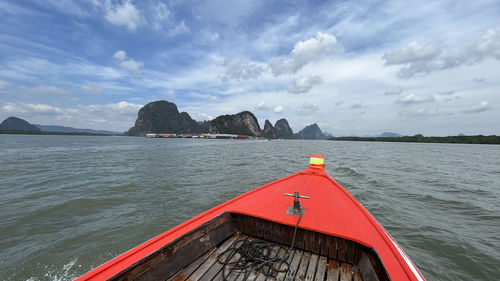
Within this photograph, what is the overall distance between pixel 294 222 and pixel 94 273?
107 inches

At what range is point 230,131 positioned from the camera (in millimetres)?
181125

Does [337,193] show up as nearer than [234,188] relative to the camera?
Yes

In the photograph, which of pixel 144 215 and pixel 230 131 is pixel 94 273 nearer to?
pixel 144 215

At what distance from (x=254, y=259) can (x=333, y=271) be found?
1153mm

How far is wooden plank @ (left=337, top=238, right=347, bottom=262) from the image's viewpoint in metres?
2.90

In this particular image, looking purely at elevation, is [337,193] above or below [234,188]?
above

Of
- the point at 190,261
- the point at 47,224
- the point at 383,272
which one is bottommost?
the point at 47,224

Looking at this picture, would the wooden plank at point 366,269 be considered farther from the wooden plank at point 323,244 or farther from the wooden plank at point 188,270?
the wooden plank at point 188,270

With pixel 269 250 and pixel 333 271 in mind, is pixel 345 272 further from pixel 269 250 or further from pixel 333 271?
pixel 269 250

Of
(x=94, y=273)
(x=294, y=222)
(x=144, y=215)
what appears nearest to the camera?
(x=94, y=273)

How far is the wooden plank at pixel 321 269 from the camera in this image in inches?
101

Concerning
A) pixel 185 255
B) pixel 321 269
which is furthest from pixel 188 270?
pixel 321 269

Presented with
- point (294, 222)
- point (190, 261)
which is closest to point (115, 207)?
point (190, 261)

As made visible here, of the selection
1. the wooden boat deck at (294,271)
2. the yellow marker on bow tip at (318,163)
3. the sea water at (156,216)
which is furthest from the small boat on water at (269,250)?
the yellow marker on bow tip at (318,163)
